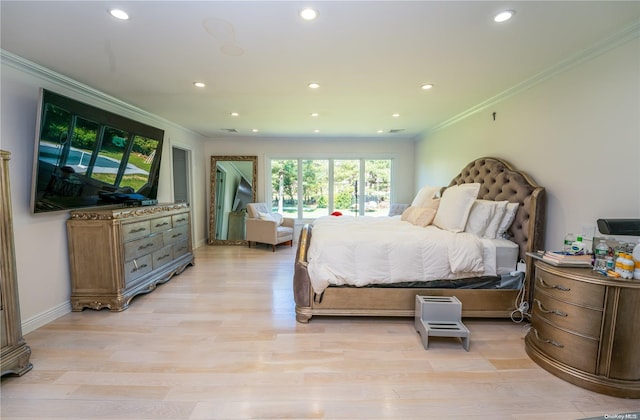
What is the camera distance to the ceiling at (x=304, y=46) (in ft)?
5.33

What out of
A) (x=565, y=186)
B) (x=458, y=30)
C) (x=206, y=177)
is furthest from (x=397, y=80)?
(x=206, y=177)

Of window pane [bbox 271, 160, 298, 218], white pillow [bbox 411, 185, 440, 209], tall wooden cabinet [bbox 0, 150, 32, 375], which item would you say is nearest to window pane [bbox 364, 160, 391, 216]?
window pane [bbox 271, 160, 298, 218]

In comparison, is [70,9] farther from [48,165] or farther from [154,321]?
[154,321]

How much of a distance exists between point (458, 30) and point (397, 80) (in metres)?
0.91

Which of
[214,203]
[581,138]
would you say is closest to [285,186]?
[214,203]

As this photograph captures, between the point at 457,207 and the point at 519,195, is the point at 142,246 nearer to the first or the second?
the point at 457,207

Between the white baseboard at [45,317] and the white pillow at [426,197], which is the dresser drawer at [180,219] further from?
the white pillow at [426,197]

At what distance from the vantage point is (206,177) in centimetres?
611

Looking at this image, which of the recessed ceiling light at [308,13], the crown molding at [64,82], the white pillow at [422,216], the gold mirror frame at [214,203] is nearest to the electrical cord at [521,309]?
the white pillow at [422,216]

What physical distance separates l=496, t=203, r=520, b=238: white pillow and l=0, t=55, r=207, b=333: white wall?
14.5 ft

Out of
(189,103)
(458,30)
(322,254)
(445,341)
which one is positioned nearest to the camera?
(458,30)

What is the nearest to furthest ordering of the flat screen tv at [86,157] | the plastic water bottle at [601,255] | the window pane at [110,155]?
the plastic water bottle at [601,255]
the flat screen tv at [86,157]
the window pane at [110,155]

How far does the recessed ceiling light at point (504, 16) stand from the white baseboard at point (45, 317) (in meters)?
4.29

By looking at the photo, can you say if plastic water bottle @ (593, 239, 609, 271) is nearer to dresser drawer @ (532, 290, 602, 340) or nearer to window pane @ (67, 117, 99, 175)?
dresser drawer @ (532, 290, 602, 340)
